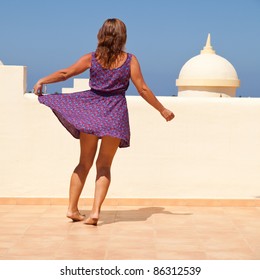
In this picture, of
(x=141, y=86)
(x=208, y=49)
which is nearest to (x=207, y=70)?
(x=208, y=49)

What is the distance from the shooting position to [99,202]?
594cm

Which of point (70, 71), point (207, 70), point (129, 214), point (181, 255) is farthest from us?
point (207, 70)

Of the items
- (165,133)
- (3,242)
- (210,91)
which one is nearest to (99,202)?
(3,242)

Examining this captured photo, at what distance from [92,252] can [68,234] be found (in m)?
0.70

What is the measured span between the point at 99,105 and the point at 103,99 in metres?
0.06

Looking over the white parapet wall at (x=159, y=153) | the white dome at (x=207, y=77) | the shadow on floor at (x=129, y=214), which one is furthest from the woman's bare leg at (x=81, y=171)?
the white dome at (x=207, y=77)

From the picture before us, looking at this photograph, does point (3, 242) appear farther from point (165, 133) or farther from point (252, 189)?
point (252, 189)

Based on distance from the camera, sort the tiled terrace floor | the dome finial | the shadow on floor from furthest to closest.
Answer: the dome finial, the shadow on floor, the tiled terrace floor

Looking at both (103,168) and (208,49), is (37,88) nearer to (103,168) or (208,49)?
(103,168)

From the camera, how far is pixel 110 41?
5.88 m

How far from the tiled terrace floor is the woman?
1.32 ft

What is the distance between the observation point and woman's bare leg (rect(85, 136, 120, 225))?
→ 19.5 feet

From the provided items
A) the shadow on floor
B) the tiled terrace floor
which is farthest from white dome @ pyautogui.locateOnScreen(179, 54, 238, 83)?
the shadow on floor

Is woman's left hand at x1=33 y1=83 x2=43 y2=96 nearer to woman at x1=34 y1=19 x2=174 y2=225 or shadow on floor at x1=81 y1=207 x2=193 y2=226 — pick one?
woman at x1=34 y1=19 x2=174 y2=225
